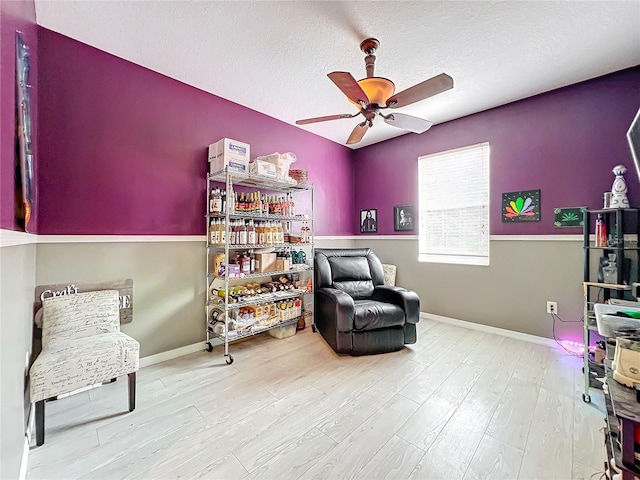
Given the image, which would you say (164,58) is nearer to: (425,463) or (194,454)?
(194,454)

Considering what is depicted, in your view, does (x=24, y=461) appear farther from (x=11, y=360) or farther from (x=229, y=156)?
(x=229, y=156)

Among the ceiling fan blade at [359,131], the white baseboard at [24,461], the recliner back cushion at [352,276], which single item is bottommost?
the white baseboard at [24,461]

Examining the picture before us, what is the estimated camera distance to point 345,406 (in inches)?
68.7

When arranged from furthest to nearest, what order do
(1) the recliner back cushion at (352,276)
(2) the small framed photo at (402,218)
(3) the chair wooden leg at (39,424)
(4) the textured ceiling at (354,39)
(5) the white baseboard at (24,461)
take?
(2) the small framed photo at (402,218) → (1) the recliner back cushion at (352,276) → (4) the textured ceiling at (354,39) → (3) the chair wooden leg at (39,424) → (5) the white baseboard at (24,461)

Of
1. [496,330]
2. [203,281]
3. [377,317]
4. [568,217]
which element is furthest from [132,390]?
[568,217]

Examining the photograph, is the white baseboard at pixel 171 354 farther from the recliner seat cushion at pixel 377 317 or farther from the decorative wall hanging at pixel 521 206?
the decorative wall hanging at pixel 521 206

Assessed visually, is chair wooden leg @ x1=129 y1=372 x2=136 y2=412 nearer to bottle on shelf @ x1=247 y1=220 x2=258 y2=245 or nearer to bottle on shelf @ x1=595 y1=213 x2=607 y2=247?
bottle on shelf @ x1=247 y1=220 x2=258 y2=245

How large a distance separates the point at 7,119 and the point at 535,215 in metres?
3.93

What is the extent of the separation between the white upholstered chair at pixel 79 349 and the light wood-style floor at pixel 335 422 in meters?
0.27

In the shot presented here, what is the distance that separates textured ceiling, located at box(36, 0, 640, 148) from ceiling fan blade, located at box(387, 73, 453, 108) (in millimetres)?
500

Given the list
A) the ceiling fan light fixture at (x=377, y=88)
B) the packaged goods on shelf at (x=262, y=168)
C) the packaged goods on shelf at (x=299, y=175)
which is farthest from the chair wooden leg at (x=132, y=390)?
the ceiling fan light fixture at (x=377, y=88)

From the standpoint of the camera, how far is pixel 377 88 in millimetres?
1861

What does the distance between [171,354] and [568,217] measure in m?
4.01

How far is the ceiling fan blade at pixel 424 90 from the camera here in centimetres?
166
